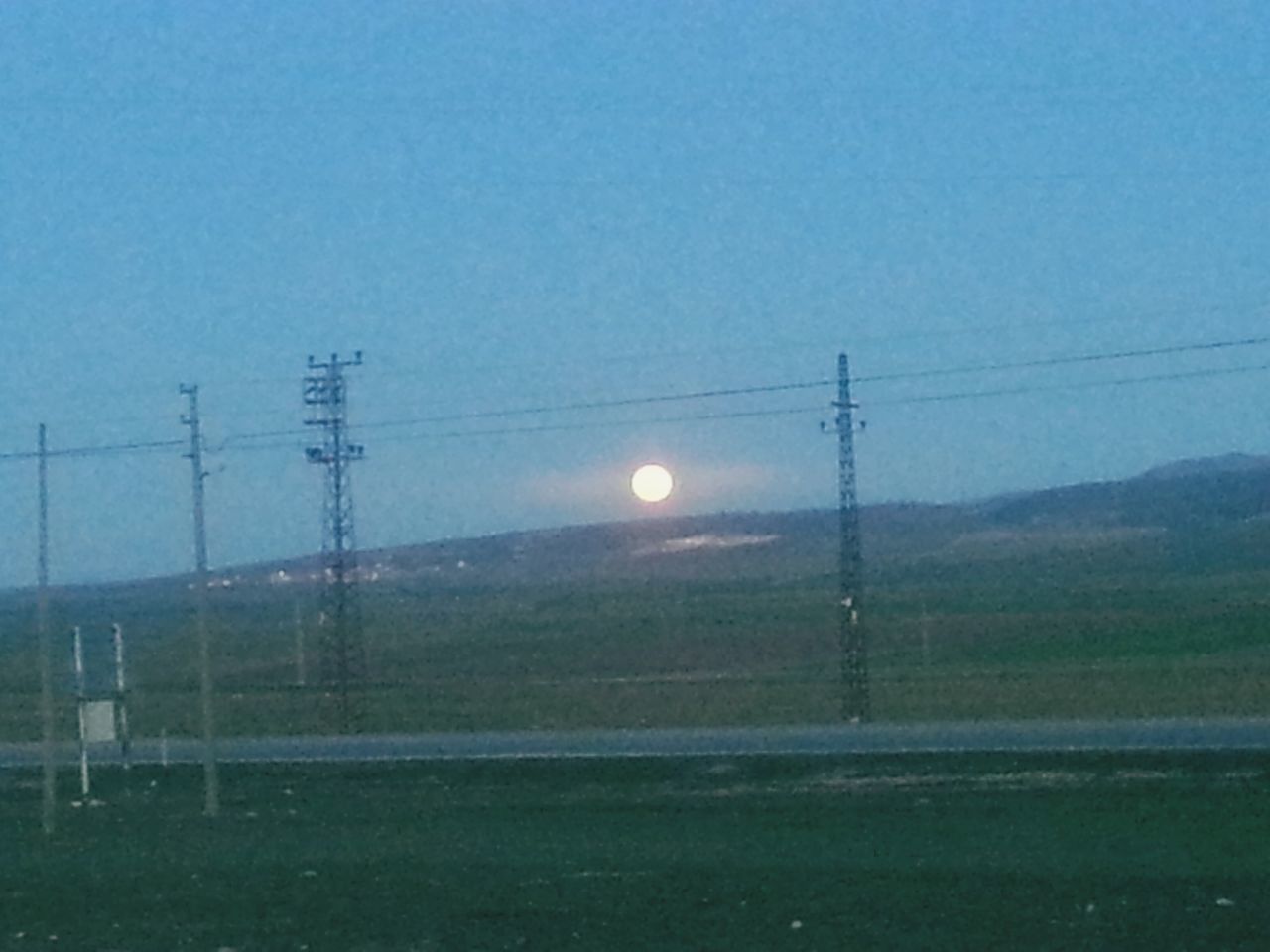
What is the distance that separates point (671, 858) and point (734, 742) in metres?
16.9

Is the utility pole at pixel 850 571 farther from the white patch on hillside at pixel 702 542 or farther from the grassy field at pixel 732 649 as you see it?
the white patch on hillside at pixel 702 542

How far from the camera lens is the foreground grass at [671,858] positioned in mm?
16828

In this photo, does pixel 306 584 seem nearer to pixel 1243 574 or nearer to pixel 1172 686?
pixel 1243 574

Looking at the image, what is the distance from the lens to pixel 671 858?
2219cm

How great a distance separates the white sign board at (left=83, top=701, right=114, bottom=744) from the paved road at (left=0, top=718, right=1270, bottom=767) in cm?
734

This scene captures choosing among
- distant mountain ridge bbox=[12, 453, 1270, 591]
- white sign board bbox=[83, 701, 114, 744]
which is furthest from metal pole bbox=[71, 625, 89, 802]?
distant mountain ridge bbox=[12, 453, 1270, 591]

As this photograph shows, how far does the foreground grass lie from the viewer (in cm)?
1683

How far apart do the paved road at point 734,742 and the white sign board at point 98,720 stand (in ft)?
24.1

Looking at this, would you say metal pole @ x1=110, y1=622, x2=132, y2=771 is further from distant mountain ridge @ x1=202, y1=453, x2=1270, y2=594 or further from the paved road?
distant mountain ridge @ x1=202, y1=453, x2=1270, y2=594

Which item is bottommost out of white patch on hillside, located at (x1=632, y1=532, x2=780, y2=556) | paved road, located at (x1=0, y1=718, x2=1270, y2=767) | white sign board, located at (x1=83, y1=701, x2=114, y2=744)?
paved road, located at (x1=0, y1=718, x2=1270, y2=767)

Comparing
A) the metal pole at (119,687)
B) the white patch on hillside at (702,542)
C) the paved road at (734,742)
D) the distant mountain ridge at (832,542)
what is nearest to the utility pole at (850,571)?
the paved road at (734,742)

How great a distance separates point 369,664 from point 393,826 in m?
58.1

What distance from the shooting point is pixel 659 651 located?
3374 inches

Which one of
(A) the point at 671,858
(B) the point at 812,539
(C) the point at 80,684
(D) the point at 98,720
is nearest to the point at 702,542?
(B) the point at 812,539
